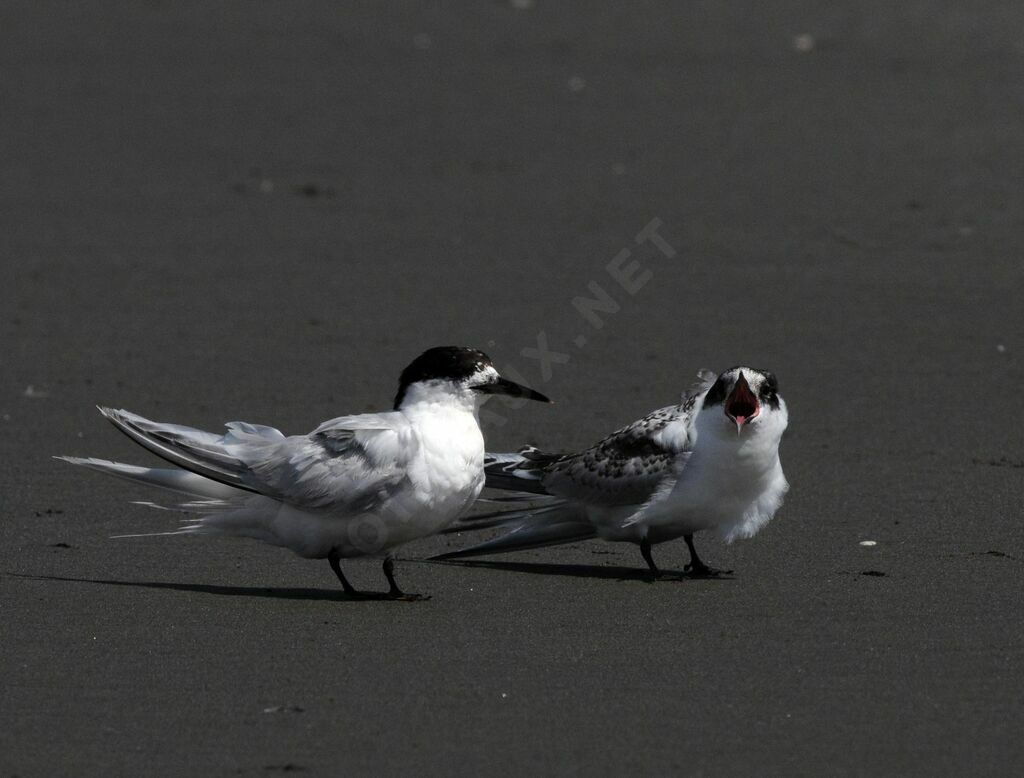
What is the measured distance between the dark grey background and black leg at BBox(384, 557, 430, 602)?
10 centimetres

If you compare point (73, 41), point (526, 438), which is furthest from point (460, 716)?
point (73, 41)

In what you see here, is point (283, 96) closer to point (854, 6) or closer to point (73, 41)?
point (73, 41)

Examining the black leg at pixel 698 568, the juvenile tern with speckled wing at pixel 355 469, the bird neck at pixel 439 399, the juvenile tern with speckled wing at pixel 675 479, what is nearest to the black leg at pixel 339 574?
the juvenile tern with speckled wing at pixel 355 469

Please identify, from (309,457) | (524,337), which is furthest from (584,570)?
(524,337)

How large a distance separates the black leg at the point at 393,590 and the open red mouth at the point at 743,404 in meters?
1.13

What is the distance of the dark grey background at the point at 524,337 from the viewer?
14.6ft

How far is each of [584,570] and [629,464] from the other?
377 mm

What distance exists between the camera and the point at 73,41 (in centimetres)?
1541

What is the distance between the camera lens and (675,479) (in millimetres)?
6098

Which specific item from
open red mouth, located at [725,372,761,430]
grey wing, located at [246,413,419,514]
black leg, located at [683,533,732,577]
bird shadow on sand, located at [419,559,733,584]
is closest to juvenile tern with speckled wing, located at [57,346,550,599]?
grey wing, located at [246,413,419,514]

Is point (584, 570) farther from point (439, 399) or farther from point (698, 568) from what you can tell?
point (439, 399)

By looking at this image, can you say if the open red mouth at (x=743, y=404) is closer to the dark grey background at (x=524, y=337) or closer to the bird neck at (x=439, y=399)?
the dark grey background at (x=524, y=337)

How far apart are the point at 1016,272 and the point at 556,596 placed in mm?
5205

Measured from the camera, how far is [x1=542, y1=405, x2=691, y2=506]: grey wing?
6148 millimetres
